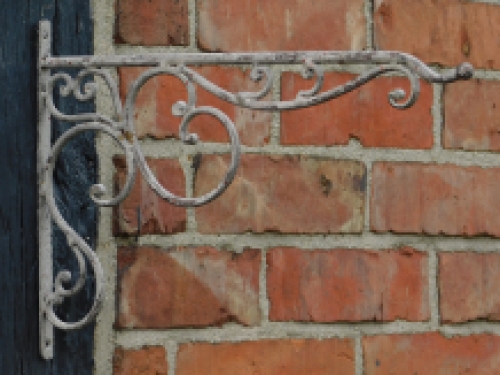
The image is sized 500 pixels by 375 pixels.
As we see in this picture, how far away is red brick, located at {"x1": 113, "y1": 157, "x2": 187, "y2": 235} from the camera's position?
2.87 feet

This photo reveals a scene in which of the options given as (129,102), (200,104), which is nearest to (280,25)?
(200,104)

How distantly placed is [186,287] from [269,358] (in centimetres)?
11

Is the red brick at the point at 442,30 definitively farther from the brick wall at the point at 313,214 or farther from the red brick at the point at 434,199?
the red brick at the point at 434,199

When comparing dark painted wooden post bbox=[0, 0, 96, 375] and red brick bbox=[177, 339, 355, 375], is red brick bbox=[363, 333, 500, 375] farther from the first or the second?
dark painted wooden post bbox=[0, 0, 96, 375]

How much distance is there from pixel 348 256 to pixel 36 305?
1.05 feet

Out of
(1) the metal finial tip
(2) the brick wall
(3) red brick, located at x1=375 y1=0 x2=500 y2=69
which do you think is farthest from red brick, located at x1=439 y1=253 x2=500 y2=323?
(1) the metal finial tip

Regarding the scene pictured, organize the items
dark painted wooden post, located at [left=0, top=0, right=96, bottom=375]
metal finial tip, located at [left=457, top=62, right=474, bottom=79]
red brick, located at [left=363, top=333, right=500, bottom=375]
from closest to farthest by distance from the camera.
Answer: metal finial tip, located at [left=457, top=62, right=474, bottom=79] < dark painted wooden post, located at [left=0, top=0, right=96, bottom=375] < red brick, located at [left=363, top=333, right=500, bottom=375]

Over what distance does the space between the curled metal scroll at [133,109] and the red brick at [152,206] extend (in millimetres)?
44

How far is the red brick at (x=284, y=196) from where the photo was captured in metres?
0.90

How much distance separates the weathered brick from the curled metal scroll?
0.56ft

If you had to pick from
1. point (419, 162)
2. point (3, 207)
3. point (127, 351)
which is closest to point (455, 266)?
point (419, 162)

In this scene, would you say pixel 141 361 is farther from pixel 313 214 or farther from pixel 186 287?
pixel 313 214

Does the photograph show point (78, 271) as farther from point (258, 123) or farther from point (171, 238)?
point (258, 123)

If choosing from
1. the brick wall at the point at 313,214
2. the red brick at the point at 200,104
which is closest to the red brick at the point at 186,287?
the brick wall at the point at 313,214
